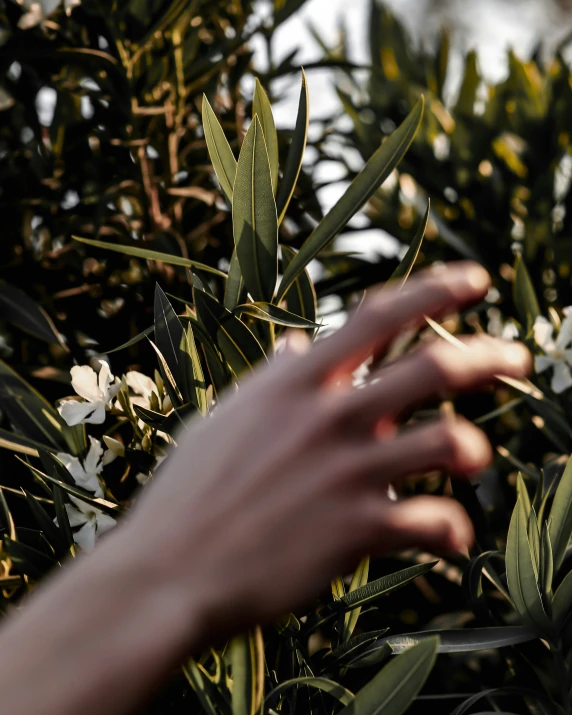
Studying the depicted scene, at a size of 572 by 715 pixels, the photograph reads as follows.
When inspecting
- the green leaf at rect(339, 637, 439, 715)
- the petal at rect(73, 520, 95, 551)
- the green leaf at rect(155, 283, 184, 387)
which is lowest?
the green leaf at rect(339, 637, 439, 715)

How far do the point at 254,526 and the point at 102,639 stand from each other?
8 cm

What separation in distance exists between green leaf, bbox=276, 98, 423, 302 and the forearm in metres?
0.34

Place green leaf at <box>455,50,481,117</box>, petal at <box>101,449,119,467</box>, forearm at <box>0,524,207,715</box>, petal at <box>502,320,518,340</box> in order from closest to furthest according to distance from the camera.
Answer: forearm at <box>0,524,207,715</box>
petal at <box>101,449,119,467</box>
petal at <box>502,320,518,340</box>
green leaf at <box>455,50,481,117</box>

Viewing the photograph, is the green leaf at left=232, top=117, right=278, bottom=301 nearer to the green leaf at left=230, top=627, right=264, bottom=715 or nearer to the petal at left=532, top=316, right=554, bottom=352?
the green leaf at left=230, top=627, right=264, bottom=715

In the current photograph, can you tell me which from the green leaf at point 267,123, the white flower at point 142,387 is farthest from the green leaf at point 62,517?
the green leaf at point 267,123

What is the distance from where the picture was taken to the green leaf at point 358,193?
1.93 feet

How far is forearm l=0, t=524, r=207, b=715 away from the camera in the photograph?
26cm

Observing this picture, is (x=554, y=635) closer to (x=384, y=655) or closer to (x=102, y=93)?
(x=384, y=655)

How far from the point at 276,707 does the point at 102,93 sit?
794 mm

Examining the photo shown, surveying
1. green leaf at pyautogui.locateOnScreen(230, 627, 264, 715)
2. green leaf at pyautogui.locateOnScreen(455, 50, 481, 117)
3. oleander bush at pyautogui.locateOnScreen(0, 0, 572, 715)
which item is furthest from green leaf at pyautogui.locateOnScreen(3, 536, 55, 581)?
green leaf at pyautogui.locateOnScreen(455, 50, 481, 117)

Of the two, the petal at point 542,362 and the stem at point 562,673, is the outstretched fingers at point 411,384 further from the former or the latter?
the petal at point 542,362

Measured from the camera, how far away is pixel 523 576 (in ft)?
1.79

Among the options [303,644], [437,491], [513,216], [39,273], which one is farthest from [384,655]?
[513,216]

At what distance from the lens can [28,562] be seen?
565mm
